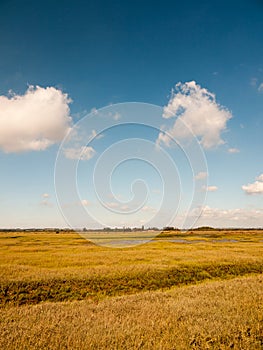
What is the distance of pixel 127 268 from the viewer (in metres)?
22.3

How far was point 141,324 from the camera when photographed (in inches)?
407

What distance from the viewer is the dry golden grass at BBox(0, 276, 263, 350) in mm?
8891

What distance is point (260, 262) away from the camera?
2770 cm

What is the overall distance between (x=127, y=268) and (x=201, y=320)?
475 inches

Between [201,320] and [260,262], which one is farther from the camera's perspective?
[260,262]

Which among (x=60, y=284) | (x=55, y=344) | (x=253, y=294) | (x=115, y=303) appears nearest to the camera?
(x=55, y=344)

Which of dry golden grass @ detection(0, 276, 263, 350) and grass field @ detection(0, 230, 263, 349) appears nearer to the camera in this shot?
dry golden grass @ detection(0, 276, 263, 350)

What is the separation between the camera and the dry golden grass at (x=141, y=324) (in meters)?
8.89

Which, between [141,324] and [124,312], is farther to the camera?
[124,312]

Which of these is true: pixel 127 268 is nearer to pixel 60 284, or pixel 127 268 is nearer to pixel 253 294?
pixel 60 284

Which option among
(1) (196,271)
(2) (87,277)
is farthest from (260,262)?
(2) (87,277)

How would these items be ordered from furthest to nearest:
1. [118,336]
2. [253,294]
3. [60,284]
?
[60,284] < [253,294] < [118,336]

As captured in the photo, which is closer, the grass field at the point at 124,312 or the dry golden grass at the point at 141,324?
the dry golden grass at the point at 141,324

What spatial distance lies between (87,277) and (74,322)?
8623 millimetres
